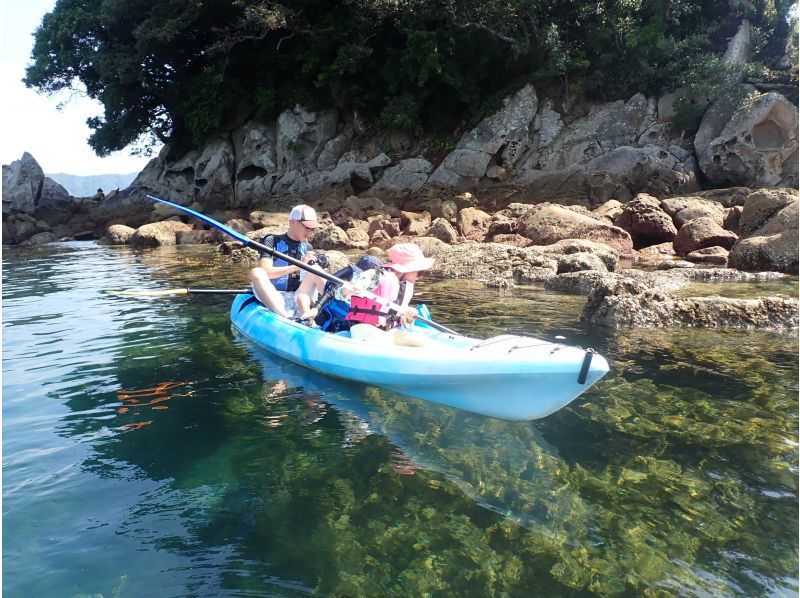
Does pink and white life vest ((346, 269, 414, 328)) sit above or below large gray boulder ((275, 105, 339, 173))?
below

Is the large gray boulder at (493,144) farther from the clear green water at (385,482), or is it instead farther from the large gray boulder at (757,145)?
the clear green water at (385,482)

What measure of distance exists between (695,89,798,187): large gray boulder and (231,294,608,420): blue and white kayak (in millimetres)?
14802

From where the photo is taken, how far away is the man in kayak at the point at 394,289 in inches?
196

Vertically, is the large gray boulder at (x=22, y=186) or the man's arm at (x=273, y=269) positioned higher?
the large gray boulder at (x=22, y=186)

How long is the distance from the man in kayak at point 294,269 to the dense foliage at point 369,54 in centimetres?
1521

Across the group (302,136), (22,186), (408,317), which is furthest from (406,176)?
(22,186)

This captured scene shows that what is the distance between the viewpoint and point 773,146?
16688mm

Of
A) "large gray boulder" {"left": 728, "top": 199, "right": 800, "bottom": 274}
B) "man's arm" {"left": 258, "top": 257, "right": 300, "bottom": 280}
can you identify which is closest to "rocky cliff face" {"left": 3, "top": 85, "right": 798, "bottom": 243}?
"large gray boulder" {"left": 728, "top": 199, "right": 800, "bottom": 274}

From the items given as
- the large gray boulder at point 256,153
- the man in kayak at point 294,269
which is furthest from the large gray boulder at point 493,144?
the man in kayak at point 294,269

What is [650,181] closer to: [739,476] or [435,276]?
[435,276]

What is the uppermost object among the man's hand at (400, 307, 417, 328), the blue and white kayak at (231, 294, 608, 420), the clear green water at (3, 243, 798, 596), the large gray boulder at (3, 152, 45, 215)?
the large gray boulder at (3, 152, 45, 215)

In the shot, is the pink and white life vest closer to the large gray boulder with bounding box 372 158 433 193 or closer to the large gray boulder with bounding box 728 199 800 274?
the large gray boulder with bounding box 728 199 800 274

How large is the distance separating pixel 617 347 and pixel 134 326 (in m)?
5.59

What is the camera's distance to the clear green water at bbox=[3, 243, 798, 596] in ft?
8.88
